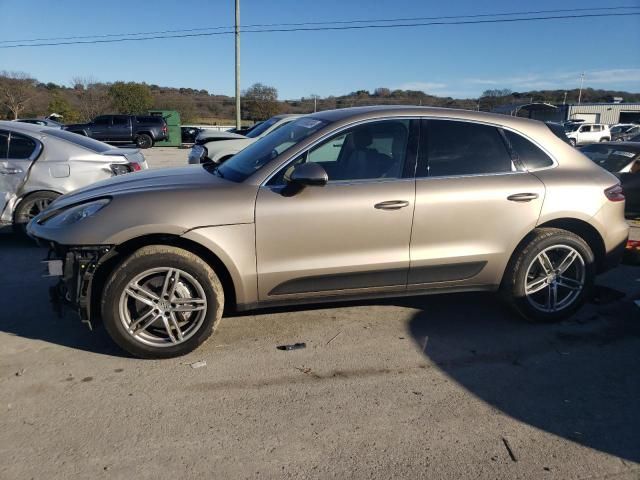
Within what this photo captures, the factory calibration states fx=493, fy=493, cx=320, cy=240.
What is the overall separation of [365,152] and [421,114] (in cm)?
54

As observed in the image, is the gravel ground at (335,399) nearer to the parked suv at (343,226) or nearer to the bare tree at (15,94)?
the parked suv at (343,226)

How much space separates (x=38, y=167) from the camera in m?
6.18

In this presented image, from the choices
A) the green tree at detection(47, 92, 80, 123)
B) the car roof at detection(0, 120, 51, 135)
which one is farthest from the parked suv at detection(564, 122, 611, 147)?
the green tree at detection(47, 92, 80, 123)

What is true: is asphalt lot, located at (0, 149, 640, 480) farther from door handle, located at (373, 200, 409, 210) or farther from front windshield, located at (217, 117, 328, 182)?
front windshield, located at (217, 117, 328, 182)

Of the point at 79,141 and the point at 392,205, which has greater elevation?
the point at 79,141

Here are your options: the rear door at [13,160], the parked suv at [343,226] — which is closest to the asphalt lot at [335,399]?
the parked suv at [343,226]

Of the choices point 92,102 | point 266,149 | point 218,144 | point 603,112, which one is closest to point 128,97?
point 92,102

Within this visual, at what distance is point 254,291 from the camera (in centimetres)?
357

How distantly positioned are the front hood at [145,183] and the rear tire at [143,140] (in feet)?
83.9

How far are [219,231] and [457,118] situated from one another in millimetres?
2080

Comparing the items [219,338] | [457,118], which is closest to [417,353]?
[219,338]

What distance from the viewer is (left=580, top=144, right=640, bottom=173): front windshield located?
764 centimetres

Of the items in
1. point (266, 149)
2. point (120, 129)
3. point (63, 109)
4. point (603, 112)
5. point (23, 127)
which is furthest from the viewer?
point (603, 112)

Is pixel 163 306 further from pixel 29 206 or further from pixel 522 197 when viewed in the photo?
Answer: pixel 29 206
